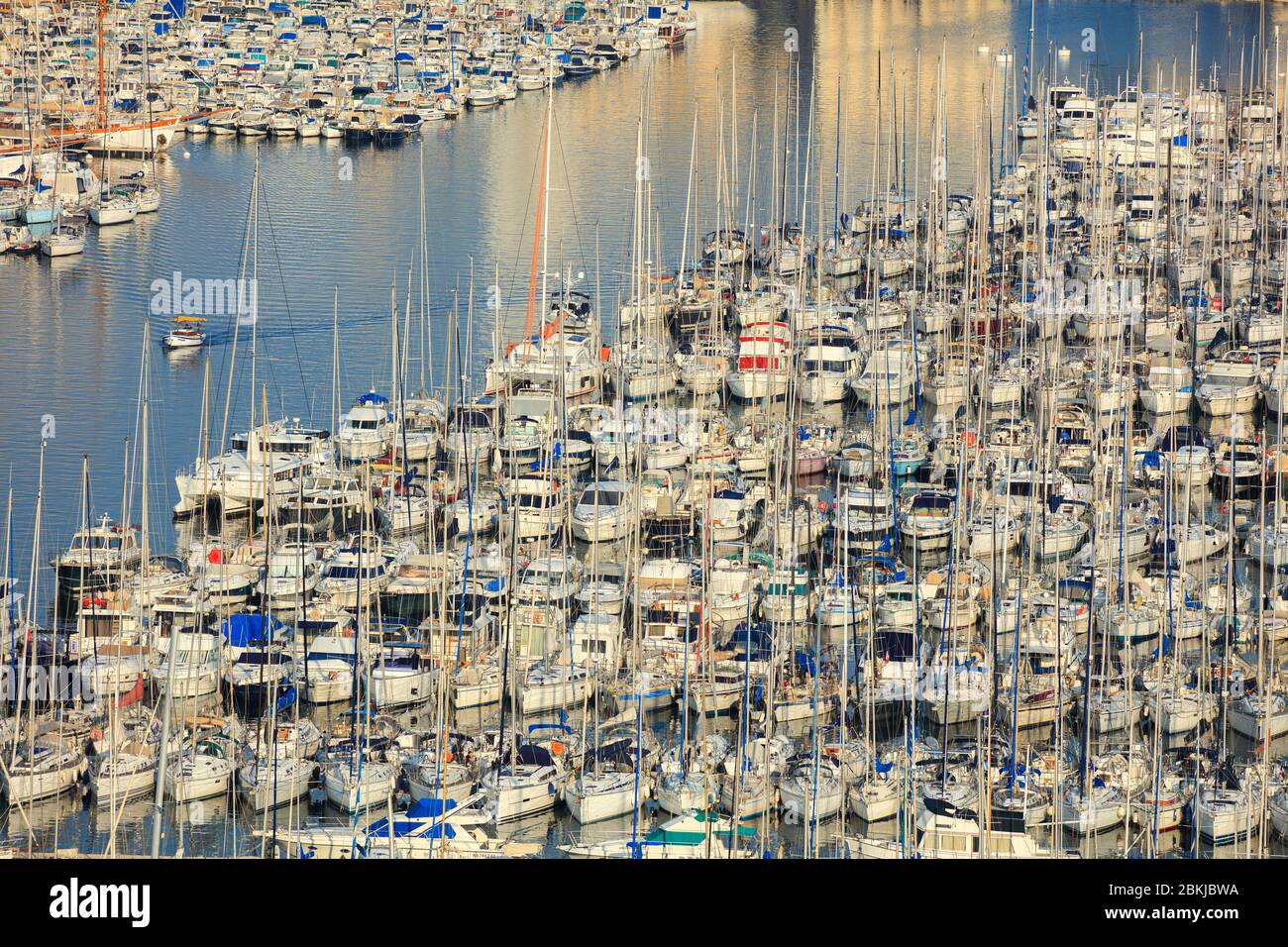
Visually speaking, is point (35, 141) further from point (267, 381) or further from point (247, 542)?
point (247, 542)

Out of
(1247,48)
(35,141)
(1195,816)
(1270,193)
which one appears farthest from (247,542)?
(1247,48)

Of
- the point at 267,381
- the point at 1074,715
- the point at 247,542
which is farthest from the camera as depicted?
the point at 267,381

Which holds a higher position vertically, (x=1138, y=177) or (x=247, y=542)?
(x=1138, y=177)

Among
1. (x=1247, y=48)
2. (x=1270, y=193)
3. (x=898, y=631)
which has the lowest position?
(x=898, y=631)

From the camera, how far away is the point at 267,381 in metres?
19.2

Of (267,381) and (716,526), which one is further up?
(267,381)

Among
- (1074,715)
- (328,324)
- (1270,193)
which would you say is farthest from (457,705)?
(1270,193)

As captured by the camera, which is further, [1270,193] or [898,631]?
[1270,193]

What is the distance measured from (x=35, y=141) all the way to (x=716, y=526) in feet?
58.7

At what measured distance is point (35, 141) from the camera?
29.0m
